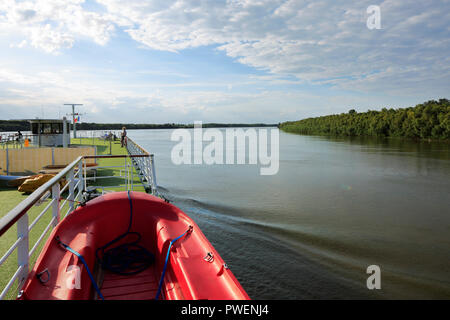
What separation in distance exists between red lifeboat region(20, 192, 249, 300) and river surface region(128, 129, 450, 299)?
1.68m

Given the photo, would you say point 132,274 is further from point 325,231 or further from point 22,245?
point 325,231

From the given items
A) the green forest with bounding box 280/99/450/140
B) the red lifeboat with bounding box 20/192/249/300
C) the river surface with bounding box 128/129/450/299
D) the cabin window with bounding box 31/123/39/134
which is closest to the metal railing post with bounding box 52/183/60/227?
the red lifeboat with bounding box 20/192/249/300

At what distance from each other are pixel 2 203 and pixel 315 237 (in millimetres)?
6127

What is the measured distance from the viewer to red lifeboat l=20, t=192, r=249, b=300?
2.12 m

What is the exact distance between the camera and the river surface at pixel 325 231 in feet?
14.7

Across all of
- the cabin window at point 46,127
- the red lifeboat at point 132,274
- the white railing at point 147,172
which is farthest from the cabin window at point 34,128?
the red lifeboat at point 132,274

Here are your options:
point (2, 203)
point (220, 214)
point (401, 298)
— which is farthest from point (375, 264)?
point (2, 203)

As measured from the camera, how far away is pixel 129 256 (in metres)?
3.22

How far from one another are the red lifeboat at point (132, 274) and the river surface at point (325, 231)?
5.51 feet

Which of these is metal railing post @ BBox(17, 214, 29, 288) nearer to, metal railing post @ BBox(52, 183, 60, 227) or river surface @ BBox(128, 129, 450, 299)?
metal railing post @ BBox(52, 183, 60, 227)

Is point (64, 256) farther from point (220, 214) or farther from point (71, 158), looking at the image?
point (71, 158)

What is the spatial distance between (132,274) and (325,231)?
4792 mm

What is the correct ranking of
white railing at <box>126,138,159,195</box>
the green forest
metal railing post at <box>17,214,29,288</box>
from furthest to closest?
the green forest < white railing at <box>126,138,159,195</box> < metal railing post at <box>17,214,29,288</box>

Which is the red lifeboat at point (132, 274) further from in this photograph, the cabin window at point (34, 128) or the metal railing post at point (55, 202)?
Answer: the cabin window at point (34, 128)
